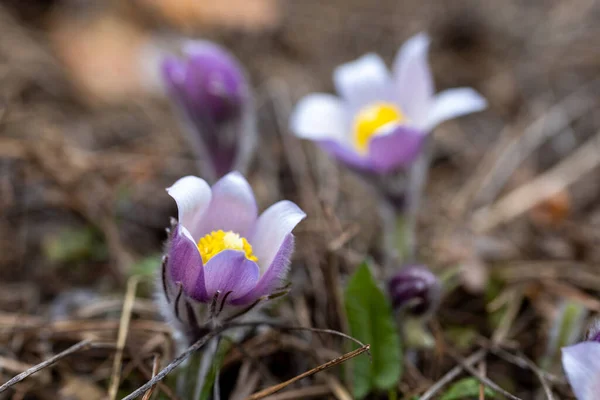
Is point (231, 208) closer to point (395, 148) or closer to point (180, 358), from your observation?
point (180, 358)

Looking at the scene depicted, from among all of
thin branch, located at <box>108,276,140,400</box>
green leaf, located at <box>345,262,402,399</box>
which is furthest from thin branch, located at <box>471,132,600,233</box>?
thin branch, located at <box>108,276,140,400</box>

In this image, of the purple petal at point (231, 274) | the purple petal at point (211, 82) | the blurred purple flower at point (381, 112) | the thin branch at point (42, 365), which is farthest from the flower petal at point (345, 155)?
the thin branch at point (42, 365)

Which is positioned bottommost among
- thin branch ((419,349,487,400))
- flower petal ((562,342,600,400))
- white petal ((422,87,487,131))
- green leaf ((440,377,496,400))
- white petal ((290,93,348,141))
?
green leaf ((440,377,496,400))

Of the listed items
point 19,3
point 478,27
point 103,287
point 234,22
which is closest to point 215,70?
point 103,287

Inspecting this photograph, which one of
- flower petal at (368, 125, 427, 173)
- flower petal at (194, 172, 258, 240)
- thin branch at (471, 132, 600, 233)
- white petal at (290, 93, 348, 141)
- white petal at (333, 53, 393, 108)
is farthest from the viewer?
thin branch at (471, 132, 600, 233)

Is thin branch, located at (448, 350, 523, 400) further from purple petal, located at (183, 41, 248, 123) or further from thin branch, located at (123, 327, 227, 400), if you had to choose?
purple petal, located at (183, 41, 248, 123)

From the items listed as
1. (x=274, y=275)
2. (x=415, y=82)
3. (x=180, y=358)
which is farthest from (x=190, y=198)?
(x=415, y=82)

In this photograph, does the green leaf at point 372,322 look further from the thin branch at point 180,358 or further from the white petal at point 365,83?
the white petal at point 365,83
